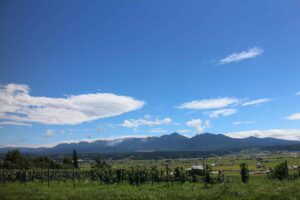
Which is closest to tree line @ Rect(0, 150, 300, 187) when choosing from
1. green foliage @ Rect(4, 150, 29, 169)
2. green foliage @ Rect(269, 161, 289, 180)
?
green foliage @ Rect(269, 161, 289, 180)

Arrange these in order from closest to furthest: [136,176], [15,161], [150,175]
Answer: [136,176] → [150,175] → [15,161]

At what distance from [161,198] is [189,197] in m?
2.38

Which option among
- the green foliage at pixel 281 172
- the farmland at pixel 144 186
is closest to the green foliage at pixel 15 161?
the farmland at pixel 144 186

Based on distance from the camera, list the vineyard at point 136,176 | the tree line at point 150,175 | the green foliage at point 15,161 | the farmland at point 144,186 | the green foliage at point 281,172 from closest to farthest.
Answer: the farmland at point 144,186 < the green foliage at point 281,172 < the tree line at point 150,175 < the vineyard at point 136,176 < the green foliage at point 15,161

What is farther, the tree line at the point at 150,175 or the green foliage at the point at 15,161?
the green foliage at the point at 15,161

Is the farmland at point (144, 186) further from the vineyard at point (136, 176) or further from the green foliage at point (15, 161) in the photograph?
the green foliage at point (15, 161)

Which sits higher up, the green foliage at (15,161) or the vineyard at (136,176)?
the green foliage at (15,161)

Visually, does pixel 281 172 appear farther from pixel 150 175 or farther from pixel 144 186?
pixel 150 175

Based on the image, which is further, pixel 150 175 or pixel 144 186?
pixel 150 175

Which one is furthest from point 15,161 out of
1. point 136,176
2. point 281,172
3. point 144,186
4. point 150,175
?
point 281,172

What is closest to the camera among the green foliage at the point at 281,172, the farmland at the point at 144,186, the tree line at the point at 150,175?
the farmland at the point at 144,186

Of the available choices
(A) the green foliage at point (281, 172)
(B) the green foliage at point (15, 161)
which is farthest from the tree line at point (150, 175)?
(B) the green foliage at point (15, 161)

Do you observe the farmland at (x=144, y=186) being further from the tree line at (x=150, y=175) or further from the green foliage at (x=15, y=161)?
the green foliage at (x=15, y=161)

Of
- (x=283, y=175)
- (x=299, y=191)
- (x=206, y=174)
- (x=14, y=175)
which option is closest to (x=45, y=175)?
(x=14, y=175)
